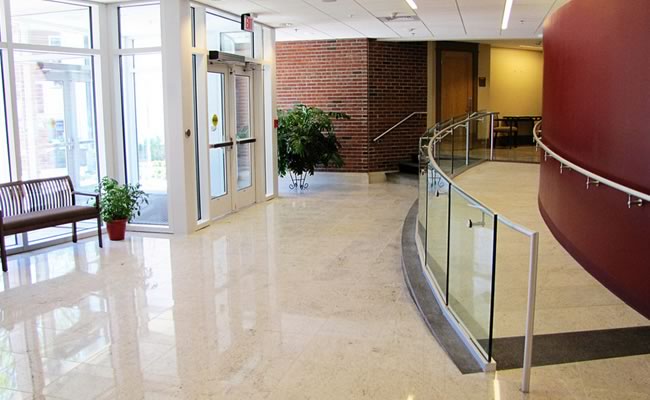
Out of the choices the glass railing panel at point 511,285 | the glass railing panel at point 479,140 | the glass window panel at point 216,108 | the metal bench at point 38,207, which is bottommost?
the glass railing panel at point 511,285

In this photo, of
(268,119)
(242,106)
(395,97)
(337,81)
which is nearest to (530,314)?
(242,106)

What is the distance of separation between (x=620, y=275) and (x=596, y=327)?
2.08 ft

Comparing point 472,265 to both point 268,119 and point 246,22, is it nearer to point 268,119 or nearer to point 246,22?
point 246,22

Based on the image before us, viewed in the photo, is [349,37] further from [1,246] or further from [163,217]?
[1,246]

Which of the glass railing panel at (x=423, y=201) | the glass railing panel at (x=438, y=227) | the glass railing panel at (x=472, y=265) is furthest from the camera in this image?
the glass railing panel at (x=423, y=201)

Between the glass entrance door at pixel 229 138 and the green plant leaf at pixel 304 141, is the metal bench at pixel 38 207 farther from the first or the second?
the green plant leaf at pixel 304 141

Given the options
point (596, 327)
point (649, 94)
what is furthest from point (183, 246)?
point (649, 94)

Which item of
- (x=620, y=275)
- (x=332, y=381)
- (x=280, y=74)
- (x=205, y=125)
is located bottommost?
(x=332, y=381)

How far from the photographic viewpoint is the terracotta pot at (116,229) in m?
7.21

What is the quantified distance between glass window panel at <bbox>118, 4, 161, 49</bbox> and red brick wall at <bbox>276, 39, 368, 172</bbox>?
4.85m

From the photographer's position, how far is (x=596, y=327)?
160 inches

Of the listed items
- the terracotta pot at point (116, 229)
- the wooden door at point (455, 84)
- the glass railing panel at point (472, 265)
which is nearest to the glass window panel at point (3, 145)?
the terracotta pot at point (116, 229)

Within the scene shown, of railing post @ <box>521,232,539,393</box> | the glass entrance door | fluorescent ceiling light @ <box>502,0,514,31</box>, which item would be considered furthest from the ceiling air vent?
railing post @ <box>521,232,539,393</box>

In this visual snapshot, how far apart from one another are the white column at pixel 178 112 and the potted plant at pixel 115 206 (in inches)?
20.2
